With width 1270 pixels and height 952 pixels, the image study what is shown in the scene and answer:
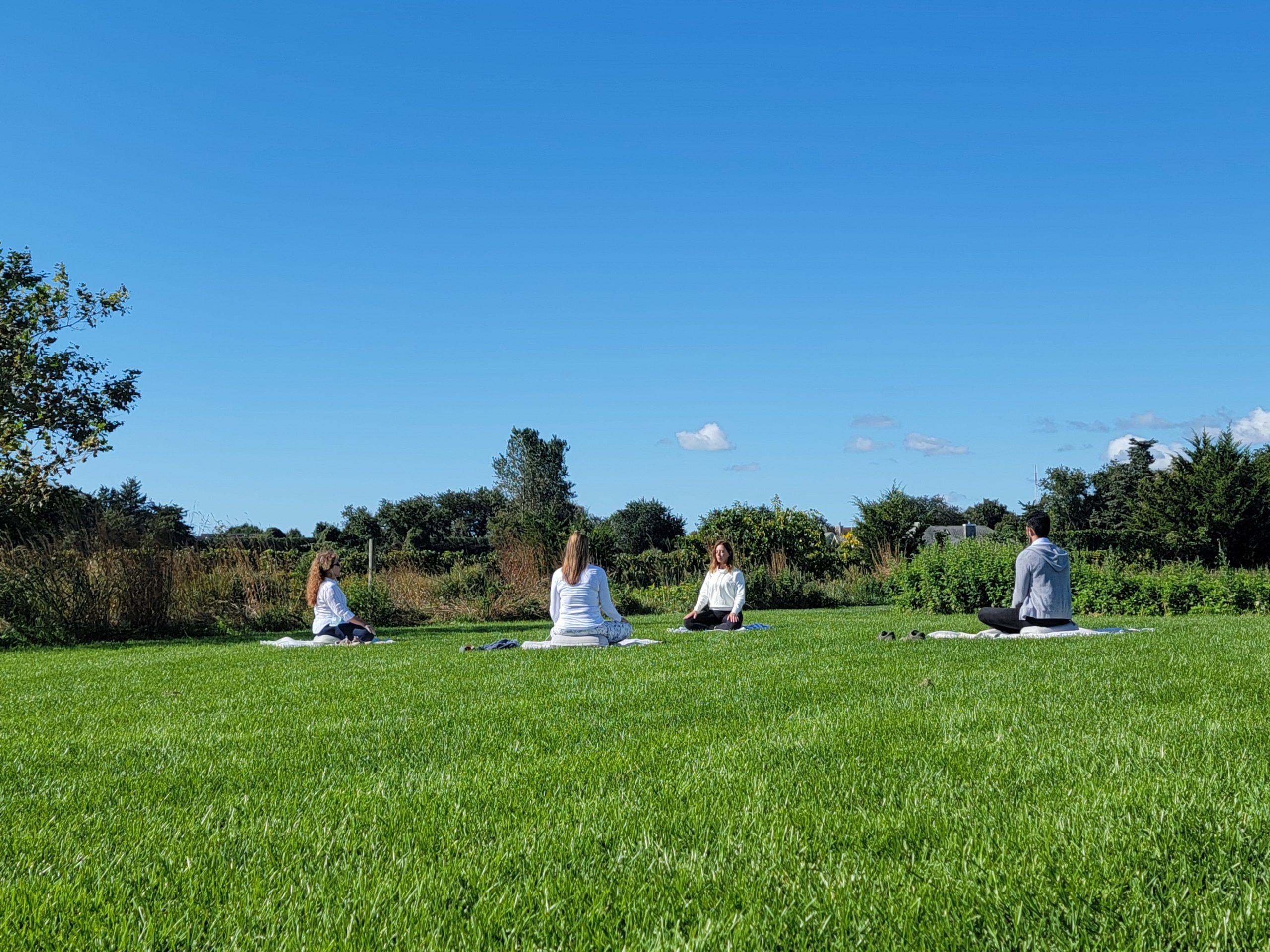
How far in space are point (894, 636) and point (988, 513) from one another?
252ft

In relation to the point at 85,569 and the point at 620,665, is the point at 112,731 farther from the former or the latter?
the point at 85,569

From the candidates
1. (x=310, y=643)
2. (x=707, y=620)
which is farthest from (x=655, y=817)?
(x=707, y=620)

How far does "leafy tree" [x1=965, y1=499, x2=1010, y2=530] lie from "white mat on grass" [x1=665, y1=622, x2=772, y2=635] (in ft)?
238

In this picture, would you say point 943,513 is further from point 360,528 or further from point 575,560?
point 575,560

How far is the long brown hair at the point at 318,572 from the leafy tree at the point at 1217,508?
29.9 m

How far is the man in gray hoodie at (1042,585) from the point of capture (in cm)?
1159

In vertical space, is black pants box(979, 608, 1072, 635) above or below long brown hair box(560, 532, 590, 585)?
below

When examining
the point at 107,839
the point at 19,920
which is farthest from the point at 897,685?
the point at 19,920

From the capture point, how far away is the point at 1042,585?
38.2 ft

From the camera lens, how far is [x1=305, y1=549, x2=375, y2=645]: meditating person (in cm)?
1279

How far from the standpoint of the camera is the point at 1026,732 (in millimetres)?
4672

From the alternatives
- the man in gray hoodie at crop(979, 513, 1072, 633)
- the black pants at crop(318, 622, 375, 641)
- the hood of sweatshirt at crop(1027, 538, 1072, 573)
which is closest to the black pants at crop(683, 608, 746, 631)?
the man in gray hoodie at crop(979, 513, 1072, 633)

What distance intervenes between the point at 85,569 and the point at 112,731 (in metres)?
11.5

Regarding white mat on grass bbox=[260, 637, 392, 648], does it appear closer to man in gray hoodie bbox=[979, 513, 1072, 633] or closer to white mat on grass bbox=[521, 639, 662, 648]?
white mat on grass bbox=[521, 639, 662, 648]
